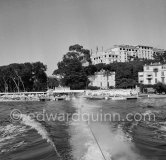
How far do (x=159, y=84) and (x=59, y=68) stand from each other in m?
33.2

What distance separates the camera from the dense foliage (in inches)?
4653

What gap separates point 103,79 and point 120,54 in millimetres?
57089

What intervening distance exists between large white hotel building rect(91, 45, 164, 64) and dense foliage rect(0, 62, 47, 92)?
49307 millimetres

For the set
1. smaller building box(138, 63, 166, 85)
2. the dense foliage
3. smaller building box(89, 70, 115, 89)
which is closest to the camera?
smaller building box(138, 63, 166, 85)

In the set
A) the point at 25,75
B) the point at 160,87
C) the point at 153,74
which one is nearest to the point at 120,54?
the point at 25,75

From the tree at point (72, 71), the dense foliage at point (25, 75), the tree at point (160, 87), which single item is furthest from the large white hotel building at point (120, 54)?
the tree at point (160, 87)

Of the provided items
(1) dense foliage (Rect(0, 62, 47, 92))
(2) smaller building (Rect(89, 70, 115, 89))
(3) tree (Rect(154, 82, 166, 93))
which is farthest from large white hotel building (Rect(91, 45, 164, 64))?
(3) tree (Rect(154, 82, 166, 93))

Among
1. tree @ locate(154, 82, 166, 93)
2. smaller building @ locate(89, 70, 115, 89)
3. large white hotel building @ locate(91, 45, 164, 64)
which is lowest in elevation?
tree @ locate(154, 82, 166, 93)

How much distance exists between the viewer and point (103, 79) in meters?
118

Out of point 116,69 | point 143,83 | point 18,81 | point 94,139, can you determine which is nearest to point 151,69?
point 143,83

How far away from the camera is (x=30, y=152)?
16.9 meters

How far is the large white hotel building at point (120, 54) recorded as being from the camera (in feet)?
544

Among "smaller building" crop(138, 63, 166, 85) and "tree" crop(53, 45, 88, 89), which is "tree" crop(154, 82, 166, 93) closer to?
"smaller building" crop(138, 63, 166, 85)

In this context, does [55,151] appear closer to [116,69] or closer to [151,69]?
[151,69]
